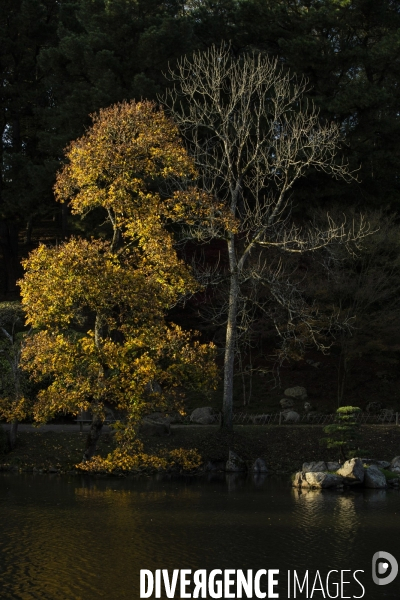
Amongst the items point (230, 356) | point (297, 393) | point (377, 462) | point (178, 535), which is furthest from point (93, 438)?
point (297, 393)

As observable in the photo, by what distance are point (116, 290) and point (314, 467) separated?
28.6 feet

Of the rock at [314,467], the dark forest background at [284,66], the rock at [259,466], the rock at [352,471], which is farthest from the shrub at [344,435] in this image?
the dark forest background at [284,66]

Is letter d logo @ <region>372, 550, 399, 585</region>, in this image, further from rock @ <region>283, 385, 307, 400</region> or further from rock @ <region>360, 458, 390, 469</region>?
rock @ <region>283, 385, 307, 400</region>

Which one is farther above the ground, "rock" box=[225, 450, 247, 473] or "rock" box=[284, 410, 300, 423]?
"rock" box=[284, 410, 300, 423]

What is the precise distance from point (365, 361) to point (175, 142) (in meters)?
20.7

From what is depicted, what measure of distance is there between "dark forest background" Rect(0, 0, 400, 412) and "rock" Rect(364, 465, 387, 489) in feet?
28.0

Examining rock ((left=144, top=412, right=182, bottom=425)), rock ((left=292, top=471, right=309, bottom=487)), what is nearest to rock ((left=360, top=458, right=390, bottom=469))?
rock ((left=292, top=471, right=309, bottom=487))

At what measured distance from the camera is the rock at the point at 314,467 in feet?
85.0

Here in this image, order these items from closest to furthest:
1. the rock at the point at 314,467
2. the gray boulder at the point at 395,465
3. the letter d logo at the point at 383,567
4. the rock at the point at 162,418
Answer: the letter d logo at the point at 383,567 < the rock at the point at 314,467 < the gray boulder at the point at 395,465 < the rock at the point at 162,418

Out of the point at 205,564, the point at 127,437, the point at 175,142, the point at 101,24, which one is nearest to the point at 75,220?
the point at 101,24

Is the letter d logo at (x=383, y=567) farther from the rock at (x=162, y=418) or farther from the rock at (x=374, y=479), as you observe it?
the rock at (x=162, y=418)

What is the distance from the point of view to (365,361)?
4219 cm

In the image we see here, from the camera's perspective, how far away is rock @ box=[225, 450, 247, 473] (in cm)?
2758

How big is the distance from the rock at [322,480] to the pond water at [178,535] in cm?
95
